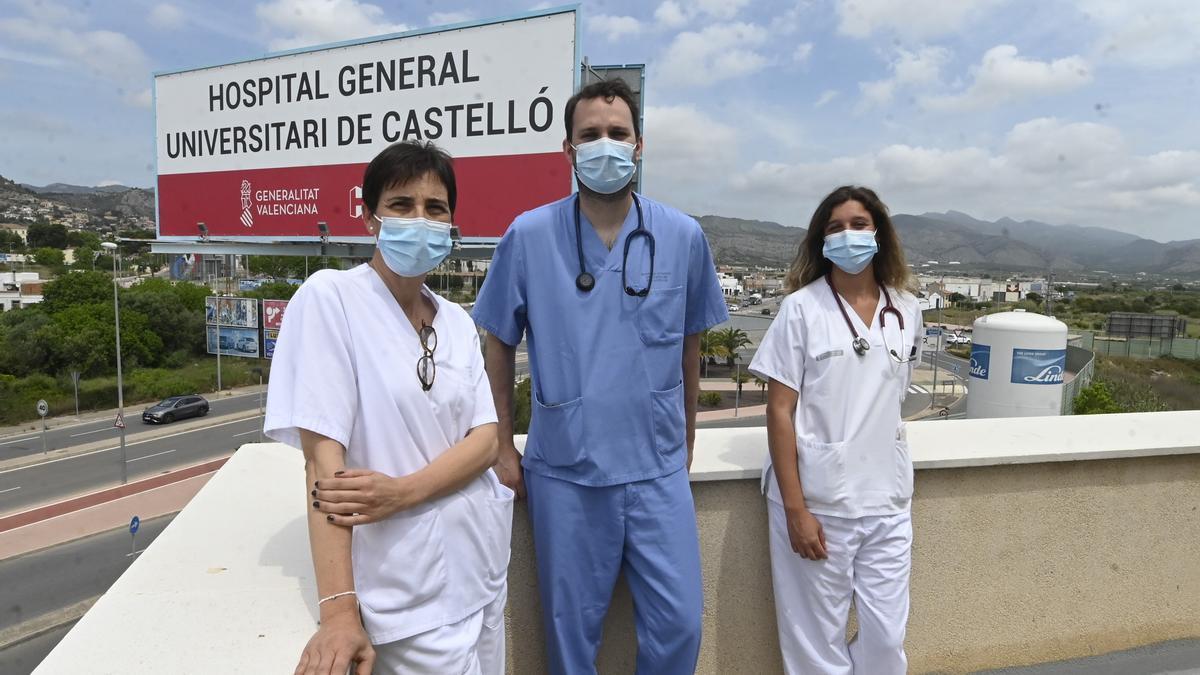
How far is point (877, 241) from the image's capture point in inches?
82.4

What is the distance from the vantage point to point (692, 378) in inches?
74.3

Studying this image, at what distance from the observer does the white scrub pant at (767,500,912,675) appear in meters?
1.86

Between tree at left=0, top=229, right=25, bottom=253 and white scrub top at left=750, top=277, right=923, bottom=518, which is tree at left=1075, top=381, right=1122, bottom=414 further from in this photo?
tree at left=0, top=229, right=25, bottom=253

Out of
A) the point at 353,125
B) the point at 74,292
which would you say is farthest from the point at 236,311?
the point at 74,292

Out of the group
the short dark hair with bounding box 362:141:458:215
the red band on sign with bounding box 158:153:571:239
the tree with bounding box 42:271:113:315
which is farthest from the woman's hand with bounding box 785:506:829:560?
the tree with bounding box 42:271:113:315

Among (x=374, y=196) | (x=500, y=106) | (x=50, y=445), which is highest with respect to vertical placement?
(x=500, y=106)

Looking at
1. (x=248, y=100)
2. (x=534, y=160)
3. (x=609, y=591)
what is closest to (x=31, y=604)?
(x=248, y=100)

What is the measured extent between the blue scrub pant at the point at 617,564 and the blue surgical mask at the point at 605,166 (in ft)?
2.51

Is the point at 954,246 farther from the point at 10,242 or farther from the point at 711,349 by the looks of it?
the point at 10,242

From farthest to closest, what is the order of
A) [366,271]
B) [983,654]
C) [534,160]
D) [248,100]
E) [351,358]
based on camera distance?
[248,100] → [534,160] → [983,654] → [366,271] → [351,358]

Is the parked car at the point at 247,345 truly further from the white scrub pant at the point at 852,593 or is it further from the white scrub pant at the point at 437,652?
the white scrub pant at the point at 437,652

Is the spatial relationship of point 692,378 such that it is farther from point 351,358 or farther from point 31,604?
point 31,604

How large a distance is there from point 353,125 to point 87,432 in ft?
98.5

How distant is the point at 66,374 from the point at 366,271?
46.1 m
